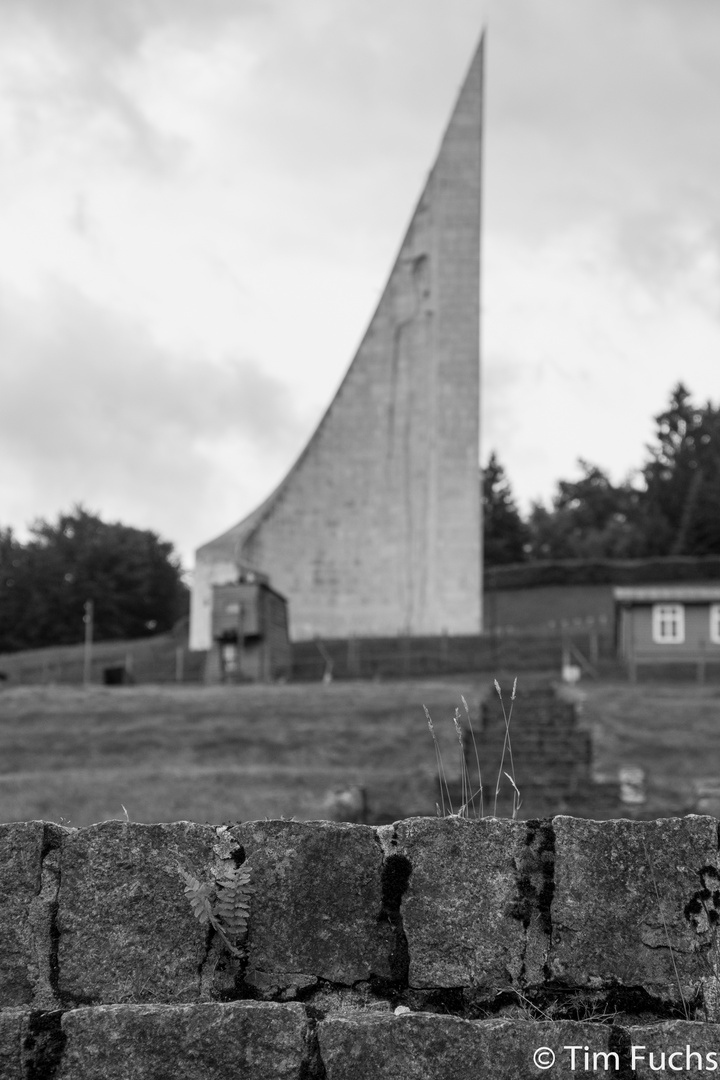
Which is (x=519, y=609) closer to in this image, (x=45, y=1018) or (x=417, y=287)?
(x=417, y=287)

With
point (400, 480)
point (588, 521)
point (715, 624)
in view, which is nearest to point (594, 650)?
point (715, 624)

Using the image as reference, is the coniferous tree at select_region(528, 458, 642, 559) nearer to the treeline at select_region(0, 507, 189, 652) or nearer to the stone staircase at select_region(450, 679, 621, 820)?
the treeline at select_region(0, 507, 189, 652)

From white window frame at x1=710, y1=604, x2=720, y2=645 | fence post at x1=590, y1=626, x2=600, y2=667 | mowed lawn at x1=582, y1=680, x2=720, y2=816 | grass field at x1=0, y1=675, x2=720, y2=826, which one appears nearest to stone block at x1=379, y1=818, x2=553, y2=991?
grass field at x1=0, y1=675, x2=720, y2=826

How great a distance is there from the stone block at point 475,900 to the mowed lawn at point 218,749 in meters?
9.06

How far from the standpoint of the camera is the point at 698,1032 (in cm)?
293

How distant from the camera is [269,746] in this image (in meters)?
19.7

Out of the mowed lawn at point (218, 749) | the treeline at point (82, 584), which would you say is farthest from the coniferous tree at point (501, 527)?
the mowed lawn at point (218, 749)

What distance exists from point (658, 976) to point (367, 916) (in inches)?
28.2

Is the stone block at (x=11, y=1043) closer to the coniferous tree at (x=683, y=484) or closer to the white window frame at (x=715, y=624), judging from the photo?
the white window frame at (x=715, y=624)

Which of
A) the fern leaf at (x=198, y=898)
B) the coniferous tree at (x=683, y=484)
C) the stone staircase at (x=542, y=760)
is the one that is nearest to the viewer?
the fern leaf at (x=198, y=898)

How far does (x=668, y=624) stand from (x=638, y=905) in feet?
99.9

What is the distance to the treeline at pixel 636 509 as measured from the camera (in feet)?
179

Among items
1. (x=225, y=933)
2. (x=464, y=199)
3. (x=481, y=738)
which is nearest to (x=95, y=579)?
(x=464, y=199)

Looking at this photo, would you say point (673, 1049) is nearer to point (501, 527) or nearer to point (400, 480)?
point (400, 480)
